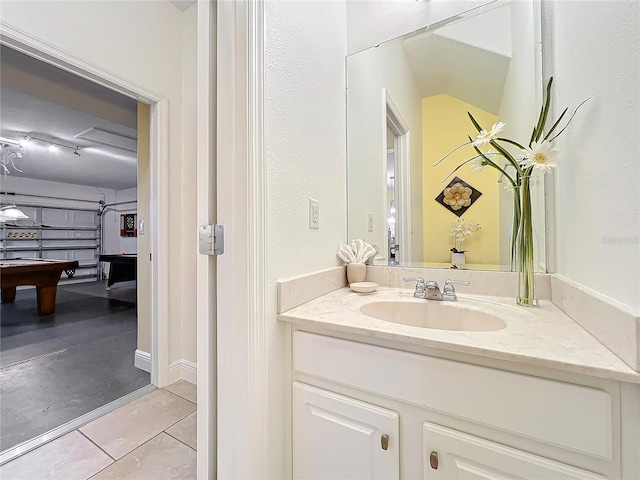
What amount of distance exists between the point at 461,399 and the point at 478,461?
14 centimetres

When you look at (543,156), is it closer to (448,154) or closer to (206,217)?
(448,154)

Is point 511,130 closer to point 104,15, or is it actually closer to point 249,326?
point 249,326

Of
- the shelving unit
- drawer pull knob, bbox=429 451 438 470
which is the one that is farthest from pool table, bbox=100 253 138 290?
drawer pull knob, bbox=429 451 438 470

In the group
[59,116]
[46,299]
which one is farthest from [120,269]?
[59,116]

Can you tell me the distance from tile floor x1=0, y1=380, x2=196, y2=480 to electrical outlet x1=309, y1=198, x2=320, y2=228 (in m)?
1.20

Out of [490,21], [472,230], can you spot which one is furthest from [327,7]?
[472,230]

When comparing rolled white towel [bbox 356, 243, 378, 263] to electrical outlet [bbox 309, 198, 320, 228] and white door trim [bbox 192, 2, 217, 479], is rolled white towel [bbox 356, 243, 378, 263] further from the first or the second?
white door trim [bbox 192, 2, 217, 479]

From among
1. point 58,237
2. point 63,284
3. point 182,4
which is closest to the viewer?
point 182,4

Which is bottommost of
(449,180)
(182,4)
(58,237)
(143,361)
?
(143,361)

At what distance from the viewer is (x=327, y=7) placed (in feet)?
4.28

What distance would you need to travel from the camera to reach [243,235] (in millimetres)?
806

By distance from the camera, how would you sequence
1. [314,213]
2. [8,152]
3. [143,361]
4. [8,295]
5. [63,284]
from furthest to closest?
[63,284], [8,295], [8,152], [143,361], [314,213]

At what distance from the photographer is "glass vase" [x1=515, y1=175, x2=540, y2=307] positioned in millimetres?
941

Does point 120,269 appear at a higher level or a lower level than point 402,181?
lower
